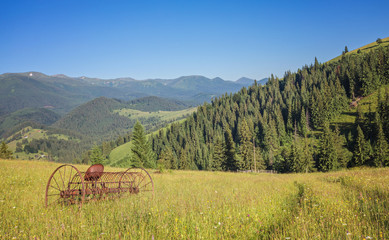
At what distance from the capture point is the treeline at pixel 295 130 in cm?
6562

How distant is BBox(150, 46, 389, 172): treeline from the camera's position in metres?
65.6

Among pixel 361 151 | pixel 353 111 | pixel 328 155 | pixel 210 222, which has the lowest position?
pixel 361 151

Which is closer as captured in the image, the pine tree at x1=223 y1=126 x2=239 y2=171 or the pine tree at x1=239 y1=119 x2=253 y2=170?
the pine tree at x1=223 y1=126 x2=239 y2=171

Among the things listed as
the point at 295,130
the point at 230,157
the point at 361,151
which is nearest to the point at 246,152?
the point at 230,157

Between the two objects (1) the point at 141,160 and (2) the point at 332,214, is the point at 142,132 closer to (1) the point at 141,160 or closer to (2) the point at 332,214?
(1) the point at 141,160

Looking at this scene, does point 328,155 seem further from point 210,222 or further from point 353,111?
point 210,222

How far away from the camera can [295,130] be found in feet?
361

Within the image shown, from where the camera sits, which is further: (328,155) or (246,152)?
(246,152)

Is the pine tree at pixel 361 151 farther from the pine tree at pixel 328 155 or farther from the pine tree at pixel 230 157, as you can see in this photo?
the pine tree at pixel 230 157

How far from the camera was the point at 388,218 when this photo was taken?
5.18 metres

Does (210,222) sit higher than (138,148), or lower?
Answer: higher

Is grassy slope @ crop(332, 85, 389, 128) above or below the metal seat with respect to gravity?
above

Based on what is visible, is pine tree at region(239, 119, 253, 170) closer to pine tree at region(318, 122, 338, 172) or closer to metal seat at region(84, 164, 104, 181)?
pine tree at region(318, 122, 338, 172)

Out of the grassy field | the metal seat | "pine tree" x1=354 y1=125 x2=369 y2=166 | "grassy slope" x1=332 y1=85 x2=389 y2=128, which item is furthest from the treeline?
the grassy field
